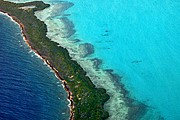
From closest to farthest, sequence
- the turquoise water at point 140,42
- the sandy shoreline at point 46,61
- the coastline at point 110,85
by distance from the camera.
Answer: the coastline at point 110,85 < the sandy shoreline at point 46,61 < the turquoise water at point 140,42

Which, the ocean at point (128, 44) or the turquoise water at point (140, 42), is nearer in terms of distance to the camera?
the ocean at point (128, 44)

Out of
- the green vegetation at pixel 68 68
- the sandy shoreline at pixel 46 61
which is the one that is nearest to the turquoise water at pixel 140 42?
the green vegetation at pixel 68 68

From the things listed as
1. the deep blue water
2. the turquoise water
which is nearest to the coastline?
the turquoise water

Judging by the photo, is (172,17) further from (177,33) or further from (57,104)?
(57,104)

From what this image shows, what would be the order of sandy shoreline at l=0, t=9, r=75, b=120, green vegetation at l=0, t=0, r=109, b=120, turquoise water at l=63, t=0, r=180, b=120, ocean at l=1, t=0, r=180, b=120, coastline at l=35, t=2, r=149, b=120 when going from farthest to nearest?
turquoise water at l=63, t=0, r=180, b=120
ocean at l=1, t=0, r=180, b=120
sandy shoreline at l=0, t=9, r=75, b=120
green vegetation at l=0, t=0, r=109, b=120
coastline at l=35, t=2, r=149, b=120

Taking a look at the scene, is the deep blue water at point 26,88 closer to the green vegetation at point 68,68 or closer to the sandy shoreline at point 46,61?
the sandy shoreline at point 46,61

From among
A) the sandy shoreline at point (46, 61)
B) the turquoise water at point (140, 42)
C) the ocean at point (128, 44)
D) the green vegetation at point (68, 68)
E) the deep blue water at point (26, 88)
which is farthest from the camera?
the turquoise water at point (140, 42)

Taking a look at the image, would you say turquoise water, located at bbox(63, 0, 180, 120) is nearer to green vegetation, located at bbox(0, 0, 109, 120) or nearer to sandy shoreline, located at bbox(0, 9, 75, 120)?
green vegetation, located at bbox(0, 0, 109, 120)
